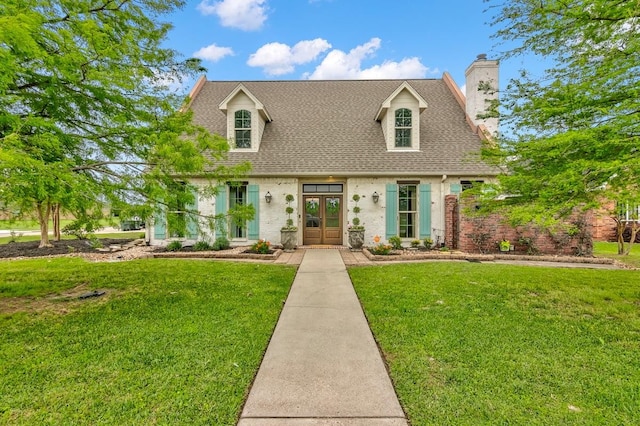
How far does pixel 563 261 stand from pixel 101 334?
1138cm

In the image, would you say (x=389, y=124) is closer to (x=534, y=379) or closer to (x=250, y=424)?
(x=534, y=379)

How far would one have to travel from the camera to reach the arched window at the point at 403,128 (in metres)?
12.2

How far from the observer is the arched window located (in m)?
12.2

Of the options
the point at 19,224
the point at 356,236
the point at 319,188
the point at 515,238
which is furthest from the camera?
the point at 319,188

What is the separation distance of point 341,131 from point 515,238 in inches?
303

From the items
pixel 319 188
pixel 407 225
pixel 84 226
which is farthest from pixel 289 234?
pixel 84 226

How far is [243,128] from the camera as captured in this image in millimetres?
12297

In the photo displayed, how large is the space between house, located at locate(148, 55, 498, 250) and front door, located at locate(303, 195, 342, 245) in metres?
0.04

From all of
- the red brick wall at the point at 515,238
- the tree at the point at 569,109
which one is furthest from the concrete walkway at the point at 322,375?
the red brick wall at the point at 515,238

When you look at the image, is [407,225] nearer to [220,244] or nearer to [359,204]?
[359,204]

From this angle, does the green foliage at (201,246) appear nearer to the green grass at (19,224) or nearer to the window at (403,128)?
the green grass at (19,224)

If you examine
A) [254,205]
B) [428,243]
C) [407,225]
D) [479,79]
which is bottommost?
[428,243]

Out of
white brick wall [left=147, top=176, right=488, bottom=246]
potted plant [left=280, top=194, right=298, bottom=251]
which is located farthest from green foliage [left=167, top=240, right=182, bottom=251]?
potted plant [left=280, top=194, right=298, bottom=251]

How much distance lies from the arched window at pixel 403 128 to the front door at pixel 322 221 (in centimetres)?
360
